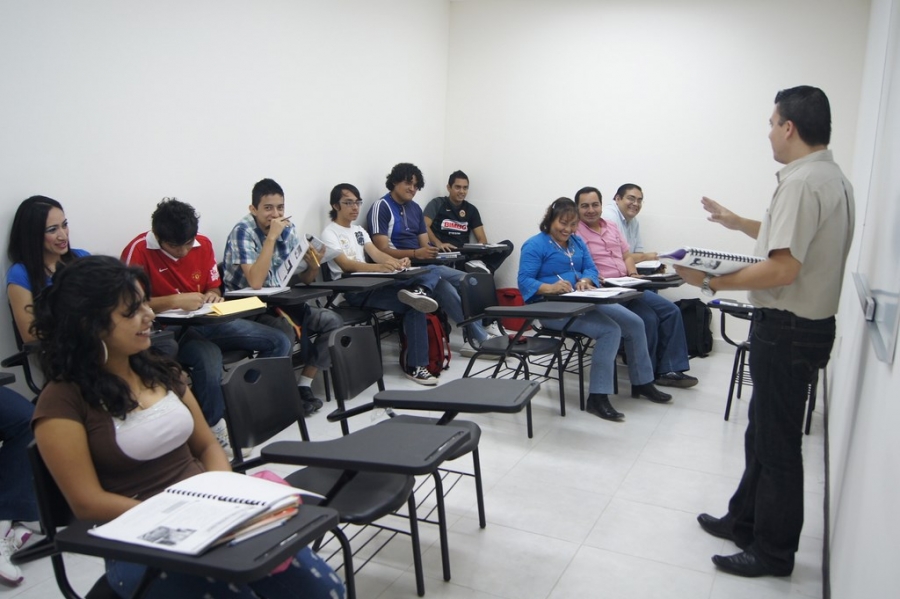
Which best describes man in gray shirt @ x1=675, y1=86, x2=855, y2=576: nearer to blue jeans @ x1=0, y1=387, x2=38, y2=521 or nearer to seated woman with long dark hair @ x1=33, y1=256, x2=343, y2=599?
seated woman with long dark hair @ x1=33, y1=256, x2=343, y2=599

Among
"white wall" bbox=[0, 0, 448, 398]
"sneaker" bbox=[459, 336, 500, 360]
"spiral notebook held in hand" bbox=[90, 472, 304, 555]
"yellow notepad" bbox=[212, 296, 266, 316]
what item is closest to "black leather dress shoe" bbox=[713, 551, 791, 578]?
"spiral notebook held in hand" bbox=[90, 472, 304, 555]

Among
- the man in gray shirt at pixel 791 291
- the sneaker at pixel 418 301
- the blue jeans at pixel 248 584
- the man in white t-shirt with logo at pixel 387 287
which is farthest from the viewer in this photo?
the man in white t-shirt with logo at pixel 387 287

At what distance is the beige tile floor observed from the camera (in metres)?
2.28

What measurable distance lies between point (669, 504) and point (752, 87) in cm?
410

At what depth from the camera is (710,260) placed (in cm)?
222

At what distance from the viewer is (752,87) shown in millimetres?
5652

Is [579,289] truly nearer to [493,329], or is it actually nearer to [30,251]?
[493,329]

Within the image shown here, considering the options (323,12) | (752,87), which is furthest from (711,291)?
(752,87)

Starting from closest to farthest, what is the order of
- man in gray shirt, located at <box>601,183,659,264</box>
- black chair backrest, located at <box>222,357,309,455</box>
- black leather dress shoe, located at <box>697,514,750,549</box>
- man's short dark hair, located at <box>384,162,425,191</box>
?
black chair backrest, located at <box>222,357,309,455</box> → black leather dress shoe, located at <box>697,514,750,549</box> → man's short dark hair, located at <box>384,162,425,191</box> → man in gray shirt, located at <box>601,183,659,264</box>

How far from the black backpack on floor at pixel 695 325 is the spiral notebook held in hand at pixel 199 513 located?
4.74m

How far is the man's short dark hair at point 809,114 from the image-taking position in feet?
6.95

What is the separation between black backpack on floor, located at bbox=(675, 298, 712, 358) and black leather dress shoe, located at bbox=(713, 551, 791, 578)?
10.8ft

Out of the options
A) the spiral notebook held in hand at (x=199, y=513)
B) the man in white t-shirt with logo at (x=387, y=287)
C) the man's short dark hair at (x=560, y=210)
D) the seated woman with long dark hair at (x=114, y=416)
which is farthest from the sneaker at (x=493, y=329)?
the spiral notebook held in hand at (x=199, y=513)

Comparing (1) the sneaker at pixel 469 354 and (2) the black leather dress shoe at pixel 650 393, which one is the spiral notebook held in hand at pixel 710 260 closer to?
(2) the black leather dress shoe at pixel 650 393
